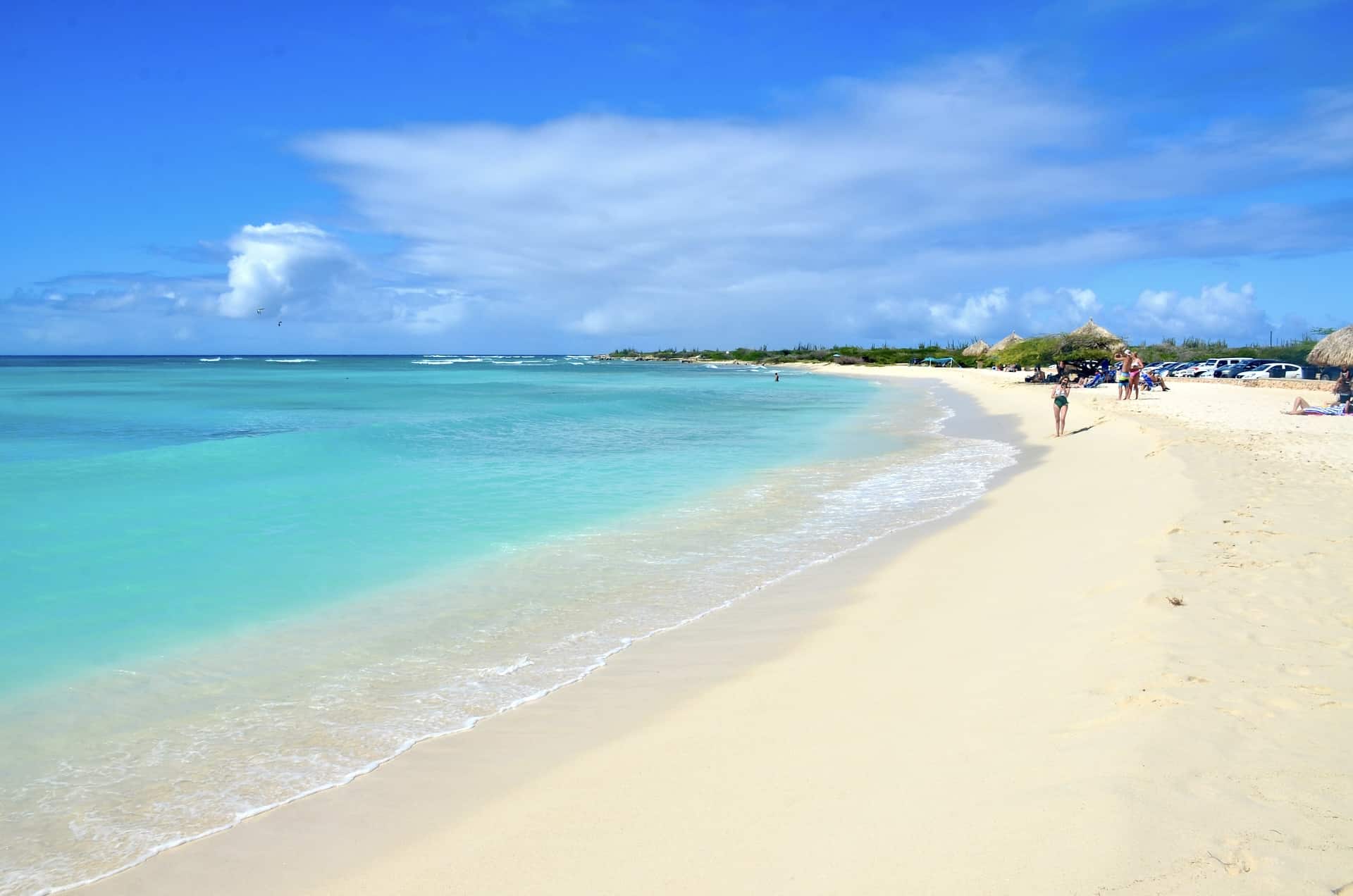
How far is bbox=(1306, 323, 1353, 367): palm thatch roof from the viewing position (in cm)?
2838

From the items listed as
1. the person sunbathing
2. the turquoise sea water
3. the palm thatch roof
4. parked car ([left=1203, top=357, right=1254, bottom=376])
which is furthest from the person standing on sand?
parked car ([left=1203, top=357, right=1254, bottom=376])

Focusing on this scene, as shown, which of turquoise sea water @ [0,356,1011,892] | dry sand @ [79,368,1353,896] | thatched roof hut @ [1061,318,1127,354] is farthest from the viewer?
thatched roof hut @ [1061,318,1127,354]

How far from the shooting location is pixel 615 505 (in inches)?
466

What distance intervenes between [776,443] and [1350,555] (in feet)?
45.8

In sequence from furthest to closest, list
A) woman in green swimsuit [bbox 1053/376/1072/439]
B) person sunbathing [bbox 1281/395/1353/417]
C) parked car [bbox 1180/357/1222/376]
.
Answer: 1. parked car [bbox 1180/357/1222/376]
2. person sunbathing [bbox 1281/395/1353/417]
3. woman in green swimsuit [bbox 1053/376/1072/439]

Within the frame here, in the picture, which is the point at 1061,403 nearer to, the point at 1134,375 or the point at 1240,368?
the point at 1134,375

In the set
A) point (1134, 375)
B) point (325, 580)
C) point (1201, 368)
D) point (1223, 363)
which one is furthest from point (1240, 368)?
point (325, 580)

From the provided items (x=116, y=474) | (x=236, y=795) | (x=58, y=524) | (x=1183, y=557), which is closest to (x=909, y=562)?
(x=1183, y=557)

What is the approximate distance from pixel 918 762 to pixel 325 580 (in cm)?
646

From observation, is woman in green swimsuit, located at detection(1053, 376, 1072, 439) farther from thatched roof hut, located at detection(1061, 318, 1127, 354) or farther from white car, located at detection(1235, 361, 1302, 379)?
thatched roof hut, located at detection(1061, 318, 1127, 354)

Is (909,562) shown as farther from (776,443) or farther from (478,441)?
(478,441)

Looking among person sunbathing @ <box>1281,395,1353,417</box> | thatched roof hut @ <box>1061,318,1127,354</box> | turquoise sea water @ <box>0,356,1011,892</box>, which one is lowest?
turquoise sea water @ <box>0,356,1011,892</box>

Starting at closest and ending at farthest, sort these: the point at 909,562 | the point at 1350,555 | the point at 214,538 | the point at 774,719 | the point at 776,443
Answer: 1. the point at 774,719
2. the point at 1350,555
3. the point at 909,562
4. the point at 214,538
5. the point at 776,443

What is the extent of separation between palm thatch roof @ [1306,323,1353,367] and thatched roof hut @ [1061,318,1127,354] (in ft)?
49.8
